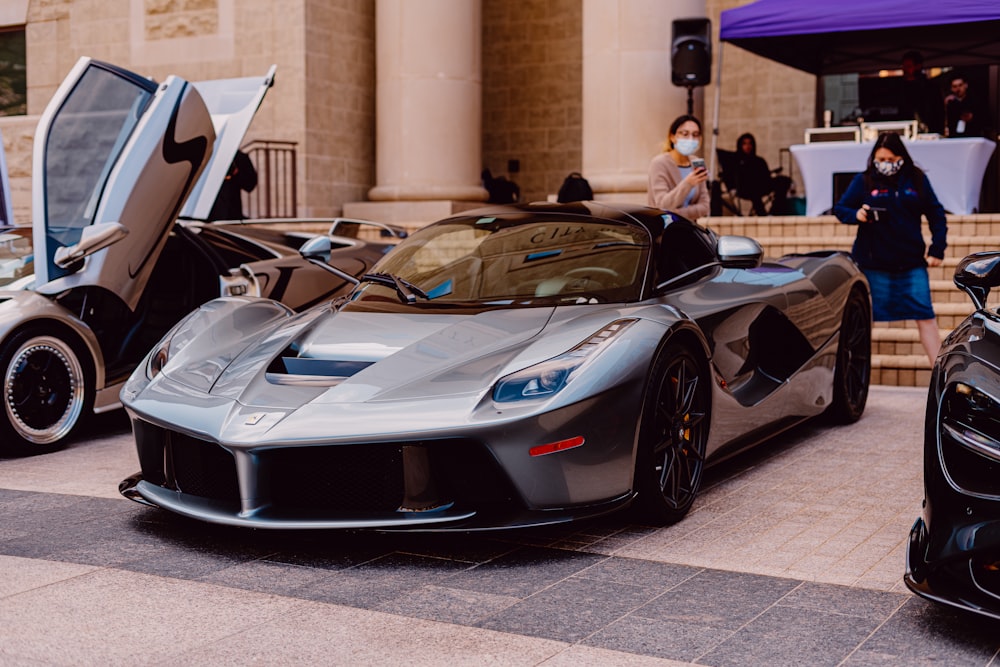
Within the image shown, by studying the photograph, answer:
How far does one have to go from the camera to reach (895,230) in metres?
8.02

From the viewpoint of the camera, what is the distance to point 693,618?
11.6 ft

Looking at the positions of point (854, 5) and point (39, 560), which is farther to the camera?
point (854, 5)

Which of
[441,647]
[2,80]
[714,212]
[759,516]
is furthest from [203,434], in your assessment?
[2,80]

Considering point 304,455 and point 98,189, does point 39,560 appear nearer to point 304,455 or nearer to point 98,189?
Answer: point 304,455

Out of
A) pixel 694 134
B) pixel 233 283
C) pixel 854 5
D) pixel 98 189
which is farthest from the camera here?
pixel 854 5

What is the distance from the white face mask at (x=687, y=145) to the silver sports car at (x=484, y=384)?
266cm

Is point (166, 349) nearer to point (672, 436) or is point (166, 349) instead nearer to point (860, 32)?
point (672, 436)

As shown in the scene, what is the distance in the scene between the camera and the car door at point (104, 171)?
6.34 meters

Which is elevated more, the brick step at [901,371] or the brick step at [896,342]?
the brick step at [896,342]

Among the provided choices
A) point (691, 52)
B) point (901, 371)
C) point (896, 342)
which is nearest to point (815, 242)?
point (691, 52)

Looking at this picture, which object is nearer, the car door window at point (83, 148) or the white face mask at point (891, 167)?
the car door window at point (83, 148)

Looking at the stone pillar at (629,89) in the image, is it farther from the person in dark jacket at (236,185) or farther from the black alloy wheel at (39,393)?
the black alloy wheel at (39,393)

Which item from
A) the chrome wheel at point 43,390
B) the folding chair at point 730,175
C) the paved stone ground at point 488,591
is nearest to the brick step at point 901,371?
the paved stone ground at point 488,591

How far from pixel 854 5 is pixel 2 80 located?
1290 centimetres
